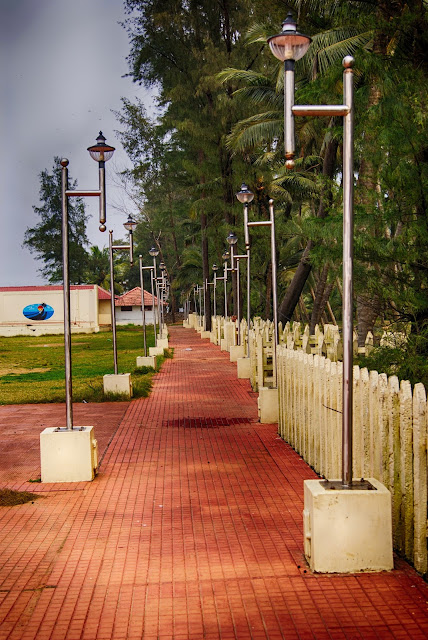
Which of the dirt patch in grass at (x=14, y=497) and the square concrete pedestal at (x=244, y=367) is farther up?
the square concrete pedestal at (x=244, y=367)

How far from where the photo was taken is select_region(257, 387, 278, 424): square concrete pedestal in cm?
1197

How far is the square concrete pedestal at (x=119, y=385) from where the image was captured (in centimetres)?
1546

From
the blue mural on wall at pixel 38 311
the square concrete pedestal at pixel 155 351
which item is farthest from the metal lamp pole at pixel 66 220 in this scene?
the blue mural on wall at pixel 38 311

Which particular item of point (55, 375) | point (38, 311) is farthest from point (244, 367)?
point (38, 311)

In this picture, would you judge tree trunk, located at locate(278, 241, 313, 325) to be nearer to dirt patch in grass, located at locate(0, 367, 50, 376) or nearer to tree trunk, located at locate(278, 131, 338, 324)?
tree trunk, located at locate(278, 131, 338, 324)

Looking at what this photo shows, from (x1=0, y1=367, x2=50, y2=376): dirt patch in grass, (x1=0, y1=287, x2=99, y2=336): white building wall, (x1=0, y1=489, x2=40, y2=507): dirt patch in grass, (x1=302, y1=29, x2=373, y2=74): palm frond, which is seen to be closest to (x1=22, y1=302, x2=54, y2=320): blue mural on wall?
(x1=0, y1=287, x2=99, y2=336): white building wall

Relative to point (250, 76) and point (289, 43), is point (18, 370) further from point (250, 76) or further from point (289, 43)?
point (289, 43)

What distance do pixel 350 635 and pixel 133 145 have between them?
188ft

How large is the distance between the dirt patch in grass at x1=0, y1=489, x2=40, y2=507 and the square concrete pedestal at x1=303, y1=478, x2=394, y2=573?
3.32m

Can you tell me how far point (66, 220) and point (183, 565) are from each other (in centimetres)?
418

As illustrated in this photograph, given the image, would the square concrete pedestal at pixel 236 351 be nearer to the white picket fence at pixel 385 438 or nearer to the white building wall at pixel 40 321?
the white picket fence at pixel 385 438

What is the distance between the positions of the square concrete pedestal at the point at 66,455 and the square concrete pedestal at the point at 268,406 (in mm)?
4349

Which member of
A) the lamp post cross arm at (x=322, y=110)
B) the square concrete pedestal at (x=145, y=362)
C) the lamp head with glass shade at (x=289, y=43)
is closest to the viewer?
the lamp post cross arm at (x=322, y=110)

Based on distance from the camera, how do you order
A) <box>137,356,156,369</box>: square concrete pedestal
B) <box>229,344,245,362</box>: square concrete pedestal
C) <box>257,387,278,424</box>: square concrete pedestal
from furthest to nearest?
<box>229,344,245,362</box>: square concrete pedestal, <box>137,356,156,369</box>: square concrete pedestal, <box>257,387,278,424</box>: square concrete pedestal
